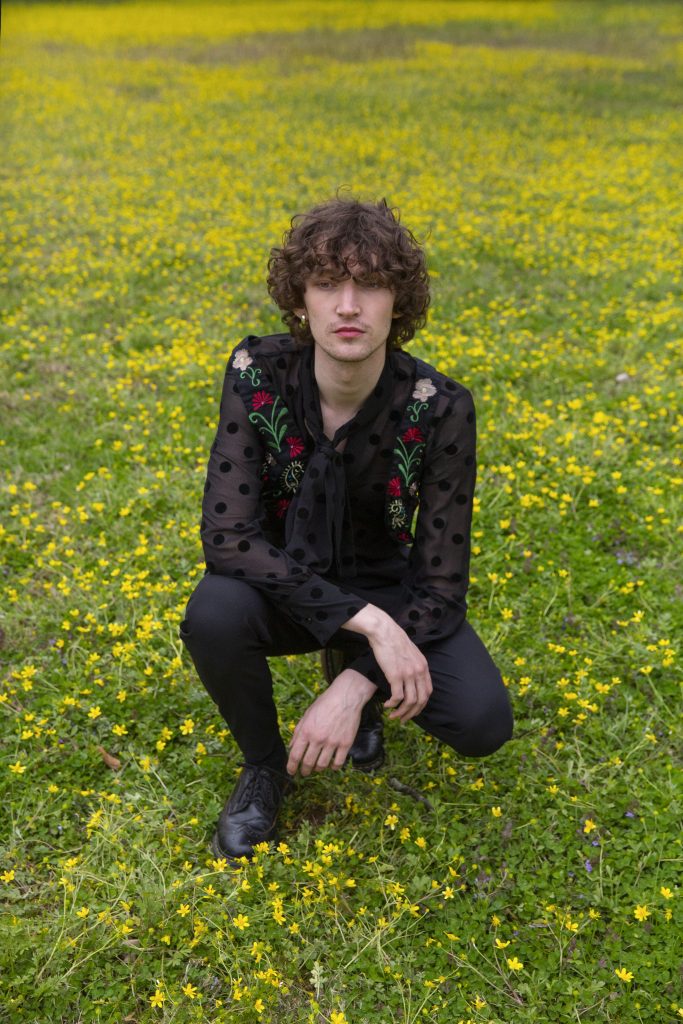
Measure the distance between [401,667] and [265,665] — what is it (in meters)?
0.50

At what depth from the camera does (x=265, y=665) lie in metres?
2.96

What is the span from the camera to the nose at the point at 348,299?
2748 millimetres

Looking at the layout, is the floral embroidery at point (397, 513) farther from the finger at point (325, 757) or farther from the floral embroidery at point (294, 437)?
the finger at point (325, 757)

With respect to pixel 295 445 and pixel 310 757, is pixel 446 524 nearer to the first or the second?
pixel 295 445

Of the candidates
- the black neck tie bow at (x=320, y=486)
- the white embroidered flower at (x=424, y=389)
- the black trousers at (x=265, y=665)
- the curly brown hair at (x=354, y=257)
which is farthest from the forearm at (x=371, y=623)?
the curly brown hair at (x=354, y=257)

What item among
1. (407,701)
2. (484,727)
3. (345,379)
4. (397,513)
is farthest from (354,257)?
(484,727)

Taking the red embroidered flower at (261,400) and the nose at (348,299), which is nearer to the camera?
the nose at (348,299)

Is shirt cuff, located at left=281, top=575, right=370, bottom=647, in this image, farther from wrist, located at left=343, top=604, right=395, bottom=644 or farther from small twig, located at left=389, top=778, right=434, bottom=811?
small twig, located at left=389, top=778, right=434, bottom=811

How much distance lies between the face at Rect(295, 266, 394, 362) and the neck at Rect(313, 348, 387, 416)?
0.13ft

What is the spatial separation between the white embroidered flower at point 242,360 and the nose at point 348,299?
0.43 metres

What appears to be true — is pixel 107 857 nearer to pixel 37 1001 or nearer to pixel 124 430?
pixel 37 1001

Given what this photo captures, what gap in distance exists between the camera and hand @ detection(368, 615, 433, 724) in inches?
108

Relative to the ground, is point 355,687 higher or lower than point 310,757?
higher

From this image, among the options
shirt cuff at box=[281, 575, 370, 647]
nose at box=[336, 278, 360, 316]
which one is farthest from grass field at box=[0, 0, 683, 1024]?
nose at box=[336, 278, 360, 316]
